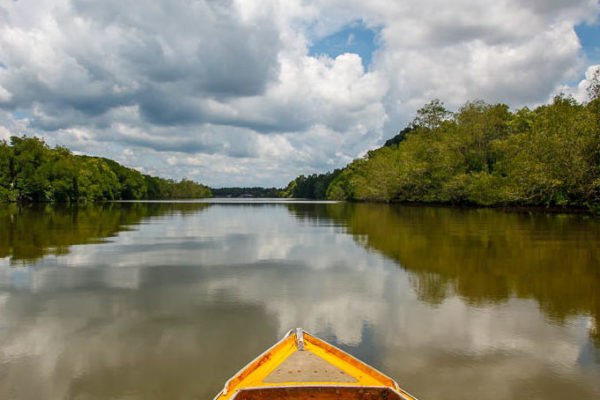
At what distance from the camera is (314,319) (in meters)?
8.47

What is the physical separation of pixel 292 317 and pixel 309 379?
3915 millimetres

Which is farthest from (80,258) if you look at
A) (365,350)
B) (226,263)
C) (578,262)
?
(578,262)

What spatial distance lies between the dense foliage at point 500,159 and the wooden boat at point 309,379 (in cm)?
3460

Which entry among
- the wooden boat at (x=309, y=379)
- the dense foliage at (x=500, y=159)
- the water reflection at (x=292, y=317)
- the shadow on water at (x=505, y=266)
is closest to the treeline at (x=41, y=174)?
the dense foliage at (x=500, y=159)

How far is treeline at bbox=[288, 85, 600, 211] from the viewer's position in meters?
35.6

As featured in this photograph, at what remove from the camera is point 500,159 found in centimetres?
5925

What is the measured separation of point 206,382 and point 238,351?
Answer: 3.64 feet

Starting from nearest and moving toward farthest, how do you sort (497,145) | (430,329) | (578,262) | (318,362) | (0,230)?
(318,362) < (430,329) < (578,262) < (0,230) < (497,145)

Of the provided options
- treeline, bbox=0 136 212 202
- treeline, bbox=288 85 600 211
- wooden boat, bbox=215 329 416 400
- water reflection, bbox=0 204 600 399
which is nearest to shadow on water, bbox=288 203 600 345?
water reflection, bbox=0 204 600 399

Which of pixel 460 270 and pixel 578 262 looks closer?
pixel 460 270

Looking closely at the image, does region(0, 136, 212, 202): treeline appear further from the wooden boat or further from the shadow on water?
the wooden boat

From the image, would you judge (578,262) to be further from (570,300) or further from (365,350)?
(365,350)

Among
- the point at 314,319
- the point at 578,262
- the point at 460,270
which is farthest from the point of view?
the point at 578,262

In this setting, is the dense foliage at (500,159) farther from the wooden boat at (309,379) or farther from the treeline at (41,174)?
the treeline at (41,174)
